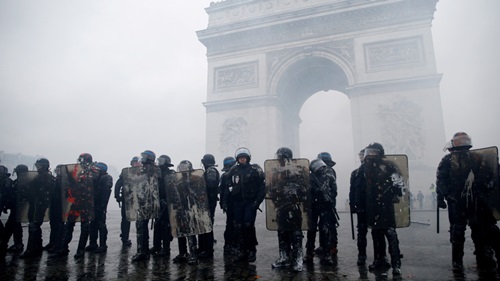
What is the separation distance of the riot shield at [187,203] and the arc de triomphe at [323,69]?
14024 mm

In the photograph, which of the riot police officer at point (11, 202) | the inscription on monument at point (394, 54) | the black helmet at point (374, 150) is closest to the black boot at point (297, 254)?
the black helmet at point (374, 150)

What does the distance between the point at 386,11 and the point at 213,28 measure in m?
11.3

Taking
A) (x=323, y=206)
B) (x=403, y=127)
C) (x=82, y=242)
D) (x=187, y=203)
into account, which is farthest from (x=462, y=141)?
(x=403, y=127)

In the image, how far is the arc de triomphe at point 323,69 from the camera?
16.5m

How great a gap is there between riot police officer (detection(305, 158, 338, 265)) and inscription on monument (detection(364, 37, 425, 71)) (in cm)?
1510

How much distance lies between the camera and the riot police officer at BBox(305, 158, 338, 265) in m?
4.68

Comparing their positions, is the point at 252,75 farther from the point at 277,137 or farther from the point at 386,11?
the point at 386,11

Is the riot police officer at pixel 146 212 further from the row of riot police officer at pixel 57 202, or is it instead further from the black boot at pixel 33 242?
the black boot at pixel 33 242

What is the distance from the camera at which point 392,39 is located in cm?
1753

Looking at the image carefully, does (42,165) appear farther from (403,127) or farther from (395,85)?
(395,85)

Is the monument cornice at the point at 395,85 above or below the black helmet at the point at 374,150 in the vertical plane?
above

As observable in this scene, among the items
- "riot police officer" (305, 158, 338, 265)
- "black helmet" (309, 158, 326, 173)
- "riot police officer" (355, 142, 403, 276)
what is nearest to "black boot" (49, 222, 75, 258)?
"riot police officer" (305, 158, 338, 265)

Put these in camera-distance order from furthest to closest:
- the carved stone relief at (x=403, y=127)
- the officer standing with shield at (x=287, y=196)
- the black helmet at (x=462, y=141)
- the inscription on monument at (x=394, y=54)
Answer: the inscription on monument at (x=394, y=54), the carved stone relief at (x=403, y=127), the officer standing with shield at (x=287, y=196), the black helmet at (x=462, y=141)

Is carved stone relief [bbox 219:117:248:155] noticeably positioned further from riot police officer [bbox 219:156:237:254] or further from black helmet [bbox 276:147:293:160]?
black helmet [bbox 276:147:293:160]
